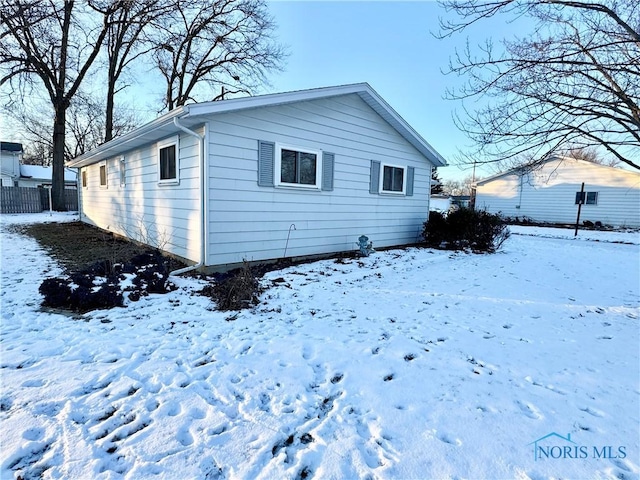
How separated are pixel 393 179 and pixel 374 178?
96 cm

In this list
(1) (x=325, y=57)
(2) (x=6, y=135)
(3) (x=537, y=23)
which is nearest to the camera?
(3) (x=537, y=23)

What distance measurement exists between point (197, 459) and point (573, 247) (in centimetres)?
1319

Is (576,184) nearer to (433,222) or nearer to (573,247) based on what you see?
(573,247)

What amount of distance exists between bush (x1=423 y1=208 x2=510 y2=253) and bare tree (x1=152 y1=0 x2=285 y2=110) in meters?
14.6

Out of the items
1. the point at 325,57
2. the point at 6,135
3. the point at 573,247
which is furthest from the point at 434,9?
the point at 6,135

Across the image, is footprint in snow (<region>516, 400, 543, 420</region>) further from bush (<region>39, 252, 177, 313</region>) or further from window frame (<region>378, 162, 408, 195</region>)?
window frame (<region>378, 162, 408, 195</region>)

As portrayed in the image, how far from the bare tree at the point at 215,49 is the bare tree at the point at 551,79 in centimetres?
1613

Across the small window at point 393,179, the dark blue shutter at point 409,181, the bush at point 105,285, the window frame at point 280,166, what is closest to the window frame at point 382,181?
the small window at point 393,179

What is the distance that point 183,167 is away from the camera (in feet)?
20.6

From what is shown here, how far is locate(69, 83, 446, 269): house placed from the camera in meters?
5.86

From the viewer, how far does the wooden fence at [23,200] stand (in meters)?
17.6

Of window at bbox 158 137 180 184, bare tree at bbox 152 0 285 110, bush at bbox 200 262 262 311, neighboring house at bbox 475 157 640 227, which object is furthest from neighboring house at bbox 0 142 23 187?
neighboring house at bbox 475 157 640 227

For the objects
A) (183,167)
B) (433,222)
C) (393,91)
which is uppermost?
(393,91)

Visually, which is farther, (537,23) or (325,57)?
(325,57)
